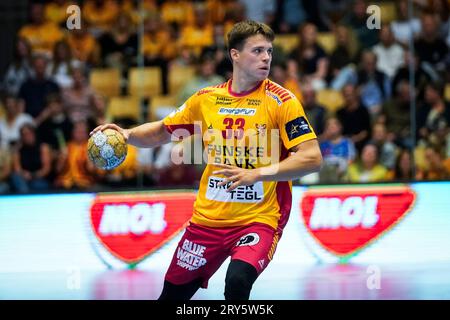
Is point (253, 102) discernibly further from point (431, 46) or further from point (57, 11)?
point (57, 11)

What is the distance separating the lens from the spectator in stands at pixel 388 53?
13078 millimetres

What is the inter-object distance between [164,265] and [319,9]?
612 cm

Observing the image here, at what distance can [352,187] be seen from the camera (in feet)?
32.3

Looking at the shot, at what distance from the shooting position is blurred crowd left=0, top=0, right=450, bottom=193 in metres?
12.2

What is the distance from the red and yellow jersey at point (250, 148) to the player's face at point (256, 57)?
0.16 metres

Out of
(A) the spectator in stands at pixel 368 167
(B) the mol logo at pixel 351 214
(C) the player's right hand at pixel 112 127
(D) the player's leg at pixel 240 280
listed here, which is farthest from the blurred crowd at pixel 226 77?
(D) the player's leg at pixel 240 280

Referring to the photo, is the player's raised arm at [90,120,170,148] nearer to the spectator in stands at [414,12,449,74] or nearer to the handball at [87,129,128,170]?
the handball at [87,129,128,170]

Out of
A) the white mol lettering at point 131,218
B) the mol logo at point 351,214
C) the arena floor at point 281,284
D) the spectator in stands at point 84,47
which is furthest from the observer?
the spectator in stands at point 84,47

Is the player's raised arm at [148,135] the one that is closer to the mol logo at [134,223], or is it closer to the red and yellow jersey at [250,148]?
the red and yellow jersey at [250,148]

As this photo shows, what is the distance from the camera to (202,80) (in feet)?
44.2

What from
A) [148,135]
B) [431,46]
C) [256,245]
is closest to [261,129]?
[256,245]

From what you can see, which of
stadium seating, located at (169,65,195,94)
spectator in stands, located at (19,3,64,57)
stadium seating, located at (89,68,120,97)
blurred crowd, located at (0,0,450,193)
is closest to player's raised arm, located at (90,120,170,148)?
blurred crowd, located at (0,0,450,193)
